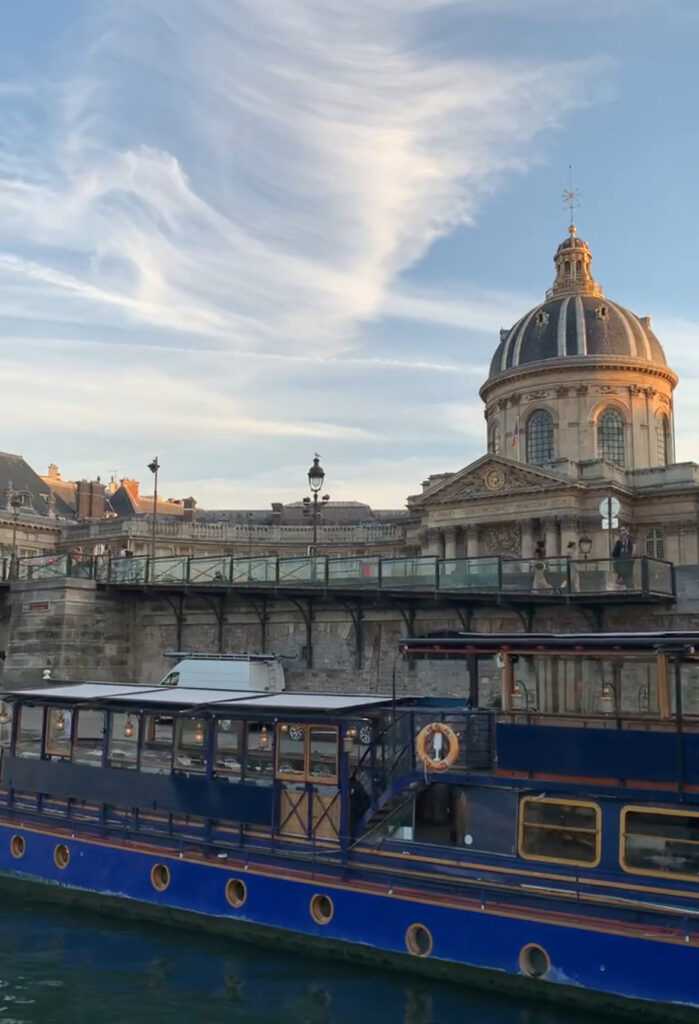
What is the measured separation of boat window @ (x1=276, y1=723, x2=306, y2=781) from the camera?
56.8 ft

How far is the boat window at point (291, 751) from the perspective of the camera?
1733 cm

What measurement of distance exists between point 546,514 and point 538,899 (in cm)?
4683

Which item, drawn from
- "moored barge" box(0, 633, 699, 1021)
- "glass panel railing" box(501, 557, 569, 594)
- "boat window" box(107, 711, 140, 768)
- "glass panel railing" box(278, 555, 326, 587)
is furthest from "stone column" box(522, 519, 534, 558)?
"boat window" box(107, 711, 140, 768)

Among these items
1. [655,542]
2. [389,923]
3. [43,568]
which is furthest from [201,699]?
[655,542]

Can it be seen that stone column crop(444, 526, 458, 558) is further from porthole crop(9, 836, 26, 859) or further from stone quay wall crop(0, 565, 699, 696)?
porthole crop(9, 836, 26, 859)

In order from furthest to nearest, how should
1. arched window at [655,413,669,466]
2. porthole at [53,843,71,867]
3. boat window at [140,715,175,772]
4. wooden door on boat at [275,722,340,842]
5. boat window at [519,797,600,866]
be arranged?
arched window at [655,413,669,466]
porthole at [53,843,71,867]
boat window at [140,715,175,772]
wooden door on boat at [275,722,340,842]
boat window at [519,797,600,866]

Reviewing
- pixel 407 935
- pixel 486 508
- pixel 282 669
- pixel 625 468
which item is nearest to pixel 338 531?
pixel 486 508

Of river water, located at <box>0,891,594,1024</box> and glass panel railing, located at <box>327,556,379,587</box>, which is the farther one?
glass panel railing, located at <box>327,556,379,587</box>

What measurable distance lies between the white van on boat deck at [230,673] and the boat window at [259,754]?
29.6 feet

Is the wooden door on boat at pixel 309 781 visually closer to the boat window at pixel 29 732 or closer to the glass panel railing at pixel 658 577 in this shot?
the boat window at pixel 29 732

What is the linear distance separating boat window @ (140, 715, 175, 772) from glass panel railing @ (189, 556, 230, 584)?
38.5ft

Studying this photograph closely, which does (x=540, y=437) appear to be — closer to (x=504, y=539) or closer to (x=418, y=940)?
(x=504, y=539)

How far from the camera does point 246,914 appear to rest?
55.6ft

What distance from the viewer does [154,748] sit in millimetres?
19453
